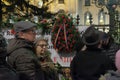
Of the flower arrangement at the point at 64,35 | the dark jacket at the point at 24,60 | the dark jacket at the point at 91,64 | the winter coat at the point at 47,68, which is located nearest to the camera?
the dark jacket at the point at 24,60

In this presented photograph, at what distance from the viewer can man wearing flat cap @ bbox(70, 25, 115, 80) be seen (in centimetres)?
434

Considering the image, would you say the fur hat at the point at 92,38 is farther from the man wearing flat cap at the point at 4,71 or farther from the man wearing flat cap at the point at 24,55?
the man wearing flat cap at the point at 4,71

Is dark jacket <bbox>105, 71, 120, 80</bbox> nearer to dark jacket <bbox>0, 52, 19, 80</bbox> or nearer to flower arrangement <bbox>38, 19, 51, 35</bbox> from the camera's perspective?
dark jacket <bbox>0, 52, 19, 80</bbox>

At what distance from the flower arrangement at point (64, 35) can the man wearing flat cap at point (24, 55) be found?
140 inches

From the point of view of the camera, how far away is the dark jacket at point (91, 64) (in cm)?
434

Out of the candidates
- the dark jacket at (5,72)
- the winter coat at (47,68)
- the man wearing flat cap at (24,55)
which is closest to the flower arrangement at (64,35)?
the winter coat at (47,68)

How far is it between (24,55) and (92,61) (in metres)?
0.80

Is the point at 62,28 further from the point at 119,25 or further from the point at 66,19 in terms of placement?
the point at 119,25

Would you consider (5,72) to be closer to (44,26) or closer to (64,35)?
(64,35)

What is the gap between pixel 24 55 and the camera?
13.5 feet

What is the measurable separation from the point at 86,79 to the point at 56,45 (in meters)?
3.65

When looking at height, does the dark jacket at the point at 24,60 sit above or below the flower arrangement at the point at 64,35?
above

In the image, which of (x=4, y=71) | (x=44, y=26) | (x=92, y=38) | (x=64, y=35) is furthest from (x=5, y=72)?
(x=44, y=26)

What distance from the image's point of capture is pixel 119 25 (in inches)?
364
